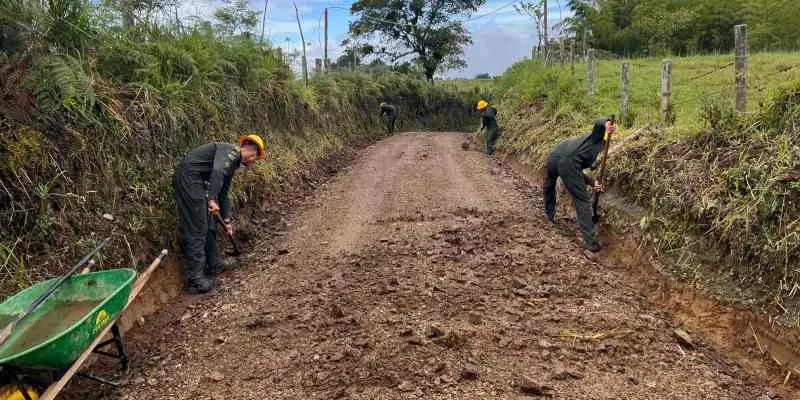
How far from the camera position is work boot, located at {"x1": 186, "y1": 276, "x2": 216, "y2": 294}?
5273mm

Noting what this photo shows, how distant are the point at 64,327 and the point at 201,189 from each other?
199 cm

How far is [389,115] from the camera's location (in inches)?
834

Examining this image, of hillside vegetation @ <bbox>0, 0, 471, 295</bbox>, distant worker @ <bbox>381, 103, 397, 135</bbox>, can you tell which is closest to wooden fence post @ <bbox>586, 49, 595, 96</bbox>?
hillside vegetation @ <bbox>0, 0, 471, 295</bbox>

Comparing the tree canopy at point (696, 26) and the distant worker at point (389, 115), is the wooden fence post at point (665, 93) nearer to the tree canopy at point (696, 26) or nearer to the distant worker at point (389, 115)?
the distant worker at point (389, 115)

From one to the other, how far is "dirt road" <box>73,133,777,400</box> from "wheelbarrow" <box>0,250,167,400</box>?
49 centimetres

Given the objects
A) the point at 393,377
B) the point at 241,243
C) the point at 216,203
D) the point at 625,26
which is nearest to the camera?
the point at 393,377

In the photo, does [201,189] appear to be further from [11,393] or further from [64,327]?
[11,393]

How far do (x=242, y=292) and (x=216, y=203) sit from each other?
38.0 inches

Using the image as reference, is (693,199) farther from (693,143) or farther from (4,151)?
(4,151)

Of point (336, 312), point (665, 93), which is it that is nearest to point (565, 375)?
point (336, 312)

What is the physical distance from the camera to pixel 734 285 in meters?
4.34

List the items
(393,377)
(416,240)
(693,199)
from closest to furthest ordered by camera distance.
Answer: (393,377) < (693,199) < (416,240)

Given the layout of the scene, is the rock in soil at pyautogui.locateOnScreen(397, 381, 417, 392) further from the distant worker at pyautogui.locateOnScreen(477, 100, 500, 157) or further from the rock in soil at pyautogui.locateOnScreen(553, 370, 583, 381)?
the distant worker at pyautogui.locateOnScreen(477, 100, 500, 157)

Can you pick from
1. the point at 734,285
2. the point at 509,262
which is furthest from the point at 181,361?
the point at 734,285
